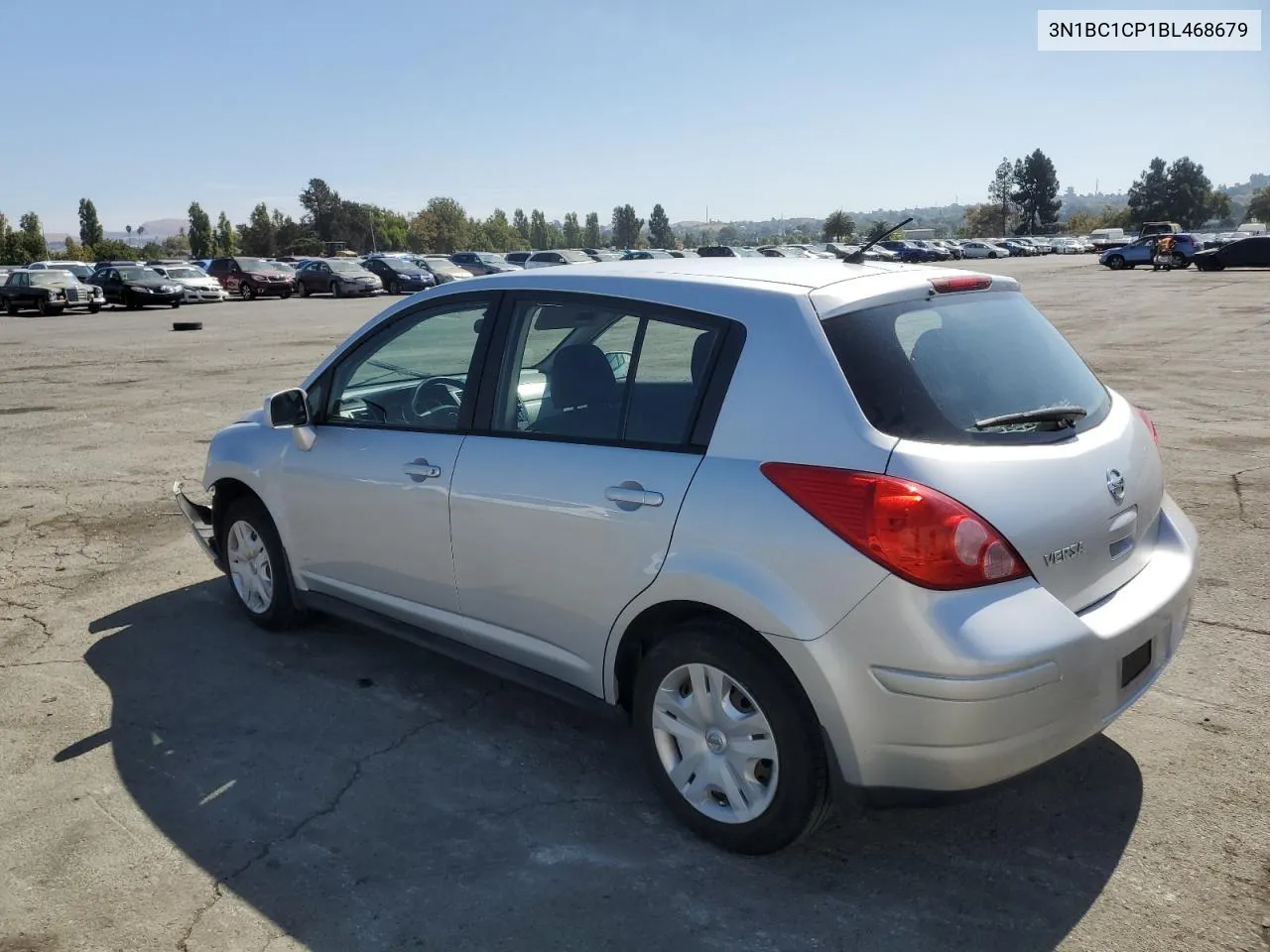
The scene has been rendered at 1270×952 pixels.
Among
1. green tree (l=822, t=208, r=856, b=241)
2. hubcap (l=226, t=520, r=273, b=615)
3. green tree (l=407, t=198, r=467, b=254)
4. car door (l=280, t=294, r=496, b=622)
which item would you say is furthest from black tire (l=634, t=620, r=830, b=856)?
green tree (l=407, t=198, r=467, b=254)

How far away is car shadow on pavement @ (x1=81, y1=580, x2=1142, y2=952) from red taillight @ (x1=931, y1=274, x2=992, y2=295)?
1504 mm

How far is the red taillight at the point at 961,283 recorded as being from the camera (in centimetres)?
332

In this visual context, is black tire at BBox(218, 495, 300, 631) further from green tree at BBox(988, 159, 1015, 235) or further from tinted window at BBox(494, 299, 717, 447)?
green tree at BBox(988, 159, 1015, 235)

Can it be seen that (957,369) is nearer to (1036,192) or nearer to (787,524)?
(787,524)

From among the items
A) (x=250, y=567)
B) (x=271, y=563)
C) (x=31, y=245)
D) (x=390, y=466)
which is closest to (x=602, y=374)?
(x=390, y=466)

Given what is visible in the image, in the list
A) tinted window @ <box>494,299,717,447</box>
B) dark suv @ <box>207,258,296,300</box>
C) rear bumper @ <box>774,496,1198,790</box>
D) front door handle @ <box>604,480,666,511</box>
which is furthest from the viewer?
dark suv @ <box>207,258,296,300</box>

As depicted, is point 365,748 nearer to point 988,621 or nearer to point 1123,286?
point 988,621

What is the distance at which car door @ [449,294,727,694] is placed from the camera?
3.21m

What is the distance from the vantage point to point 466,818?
3414 millimetres

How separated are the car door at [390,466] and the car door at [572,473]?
153mm

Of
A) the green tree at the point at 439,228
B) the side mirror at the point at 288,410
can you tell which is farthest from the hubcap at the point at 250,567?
the green tree at the point at 439,228

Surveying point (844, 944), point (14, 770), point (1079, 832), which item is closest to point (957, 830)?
point (1079, 832)

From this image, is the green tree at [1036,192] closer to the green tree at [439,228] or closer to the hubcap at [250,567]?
the green tree at [439,228]

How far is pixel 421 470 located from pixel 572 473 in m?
0.81
